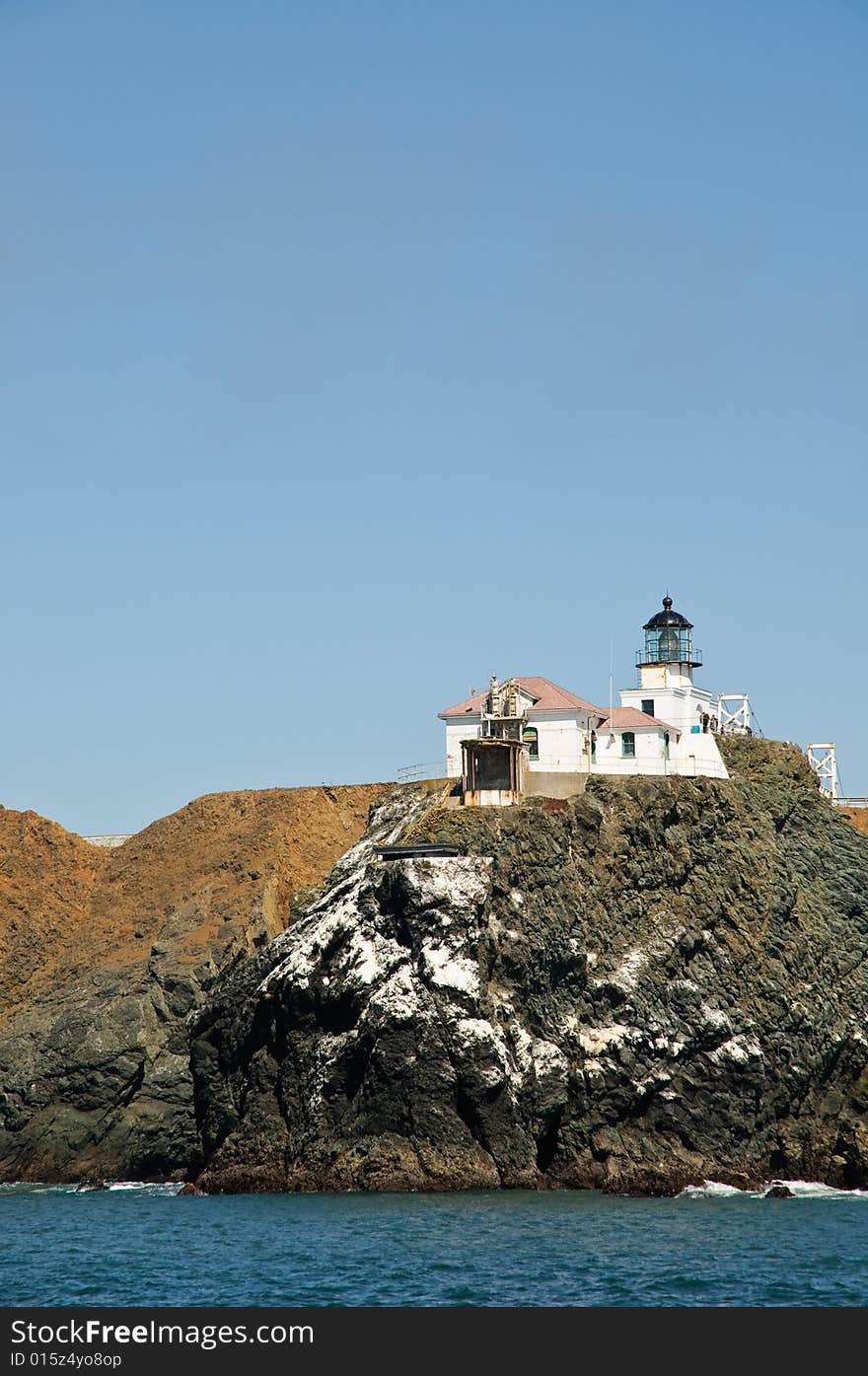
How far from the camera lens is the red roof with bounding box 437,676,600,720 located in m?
77.2

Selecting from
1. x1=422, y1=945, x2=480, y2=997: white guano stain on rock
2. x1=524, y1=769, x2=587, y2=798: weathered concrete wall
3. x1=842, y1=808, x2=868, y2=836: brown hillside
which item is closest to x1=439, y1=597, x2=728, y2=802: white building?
x1=524, y1=769, x2=587, y2=798: weathered concrete wall

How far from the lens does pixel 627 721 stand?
7844 cm

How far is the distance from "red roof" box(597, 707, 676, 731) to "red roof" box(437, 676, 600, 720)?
33 cm

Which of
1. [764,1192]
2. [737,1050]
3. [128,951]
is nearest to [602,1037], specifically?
[737,1050]

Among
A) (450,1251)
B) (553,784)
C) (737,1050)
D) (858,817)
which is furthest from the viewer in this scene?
(858,817)

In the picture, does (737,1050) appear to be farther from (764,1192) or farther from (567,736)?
(567,736)

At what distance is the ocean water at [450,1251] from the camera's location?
143 feet

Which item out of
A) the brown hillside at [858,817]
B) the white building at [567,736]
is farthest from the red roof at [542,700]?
the brown hillside at [858,817]

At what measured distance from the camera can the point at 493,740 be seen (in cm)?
7375

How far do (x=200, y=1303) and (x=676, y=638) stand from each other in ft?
153

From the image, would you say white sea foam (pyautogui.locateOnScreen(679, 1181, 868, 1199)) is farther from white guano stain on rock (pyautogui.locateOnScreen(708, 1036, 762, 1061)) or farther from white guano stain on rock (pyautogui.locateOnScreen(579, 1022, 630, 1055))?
white guano stain on rock (pyautogui.locateOnScreen(579, 1022, 630, 1055))

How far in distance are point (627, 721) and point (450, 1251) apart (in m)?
33.0

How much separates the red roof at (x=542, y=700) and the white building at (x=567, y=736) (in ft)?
0.13
